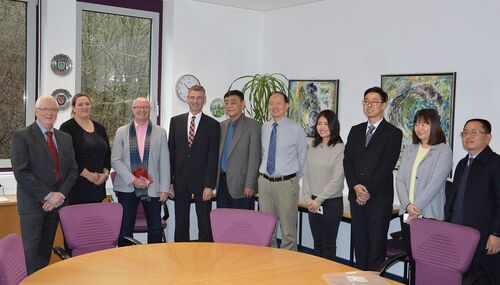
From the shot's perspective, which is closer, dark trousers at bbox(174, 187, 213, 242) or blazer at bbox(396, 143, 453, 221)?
blazer at bbox(396, 143, 453, 221)

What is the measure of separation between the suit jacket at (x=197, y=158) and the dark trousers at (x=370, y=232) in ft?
4.43

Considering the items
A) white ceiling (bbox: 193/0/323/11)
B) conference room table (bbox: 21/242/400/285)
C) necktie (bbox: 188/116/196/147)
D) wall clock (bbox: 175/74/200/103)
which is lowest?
conference room table (bbox: 21/242/400/285)

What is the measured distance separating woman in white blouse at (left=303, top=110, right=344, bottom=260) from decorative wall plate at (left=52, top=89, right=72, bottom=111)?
285cm

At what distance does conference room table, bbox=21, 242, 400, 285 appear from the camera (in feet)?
8.90

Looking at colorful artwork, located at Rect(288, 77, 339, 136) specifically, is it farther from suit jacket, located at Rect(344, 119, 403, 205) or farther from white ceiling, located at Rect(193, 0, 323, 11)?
suit jacket, located at Rect(344, 119, 403, 205)

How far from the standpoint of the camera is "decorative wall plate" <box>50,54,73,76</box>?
19.4 ft

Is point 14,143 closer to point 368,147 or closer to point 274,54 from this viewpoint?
point 368,147

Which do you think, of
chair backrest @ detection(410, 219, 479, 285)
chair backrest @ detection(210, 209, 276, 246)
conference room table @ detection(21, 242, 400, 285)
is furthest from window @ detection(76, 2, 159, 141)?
chair backrest @ detection(410, 219, 479, 285)

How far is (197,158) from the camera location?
5020mm

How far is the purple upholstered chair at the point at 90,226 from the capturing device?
3.78 metres

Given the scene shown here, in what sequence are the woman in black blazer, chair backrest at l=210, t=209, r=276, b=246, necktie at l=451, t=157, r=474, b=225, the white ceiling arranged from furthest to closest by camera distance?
the white ceiling → the woman in black blazer → necktie at l=451, t=157, r=474, b=225 → chair backrest at l=210, t=209, r=276, b=246

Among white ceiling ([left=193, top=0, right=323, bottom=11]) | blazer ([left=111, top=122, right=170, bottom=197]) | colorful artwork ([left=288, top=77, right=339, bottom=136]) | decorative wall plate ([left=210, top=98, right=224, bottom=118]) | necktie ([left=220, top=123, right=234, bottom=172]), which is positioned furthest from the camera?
decorative wall plate ([left=210, top=98, right=224, bottom=118])

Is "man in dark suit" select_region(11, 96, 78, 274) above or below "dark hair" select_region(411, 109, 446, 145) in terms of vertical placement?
below

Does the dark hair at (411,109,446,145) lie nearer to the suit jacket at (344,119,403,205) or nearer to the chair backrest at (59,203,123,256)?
the suit jacket at (344,119,403,205)
